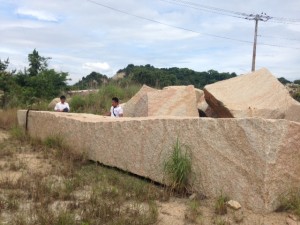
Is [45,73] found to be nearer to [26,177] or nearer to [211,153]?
[26,177]

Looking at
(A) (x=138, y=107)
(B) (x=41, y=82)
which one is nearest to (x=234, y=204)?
(A) (x=138, y=107)

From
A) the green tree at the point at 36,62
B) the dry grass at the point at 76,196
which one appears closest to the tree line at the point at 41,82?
the green tree at the point at 36,62

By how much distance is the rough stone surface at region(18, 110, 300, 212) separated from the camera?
181 inches

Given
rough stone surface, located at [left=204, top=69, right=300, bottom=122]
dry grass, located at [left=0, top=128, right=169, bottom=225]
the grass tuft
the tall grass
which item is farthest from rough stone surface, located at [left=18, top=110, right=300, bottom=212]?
rough stone surface, located at [left=204, top=69, right=300, bottom=122]

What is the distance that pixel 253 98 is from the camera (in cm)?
811

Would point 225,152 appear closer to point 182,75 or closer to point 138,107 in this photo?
point 138,107

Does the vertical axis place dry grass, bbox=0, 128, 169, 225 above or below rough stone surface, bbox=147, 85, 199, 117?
below

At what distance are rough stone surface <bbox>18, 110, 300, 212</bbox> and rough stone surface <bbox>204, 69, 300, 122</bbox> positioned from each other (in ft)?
7.46

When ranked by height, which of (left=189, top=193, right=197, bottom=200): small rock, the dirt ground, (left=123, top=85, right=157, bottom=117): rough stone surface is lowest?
the dirt ground

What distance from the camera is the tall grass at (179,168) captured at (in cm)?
523

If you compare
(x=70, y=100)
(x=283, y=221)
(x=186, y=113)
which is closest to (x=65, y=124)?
(x=186, y=113)

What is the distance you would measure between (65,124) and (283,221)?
467cm

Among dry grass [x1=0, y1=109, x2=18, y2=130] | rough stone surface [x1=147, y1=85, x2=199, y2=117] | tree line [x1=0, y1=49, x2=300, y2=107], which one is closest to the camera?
rough stone surface [x1=147, y1=85, x2=199, y2=117]

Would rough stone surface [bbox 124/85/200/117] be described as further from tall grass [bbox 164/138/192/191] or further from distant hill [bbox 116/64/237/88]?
distant hill [bbox 116/64/237/88]
